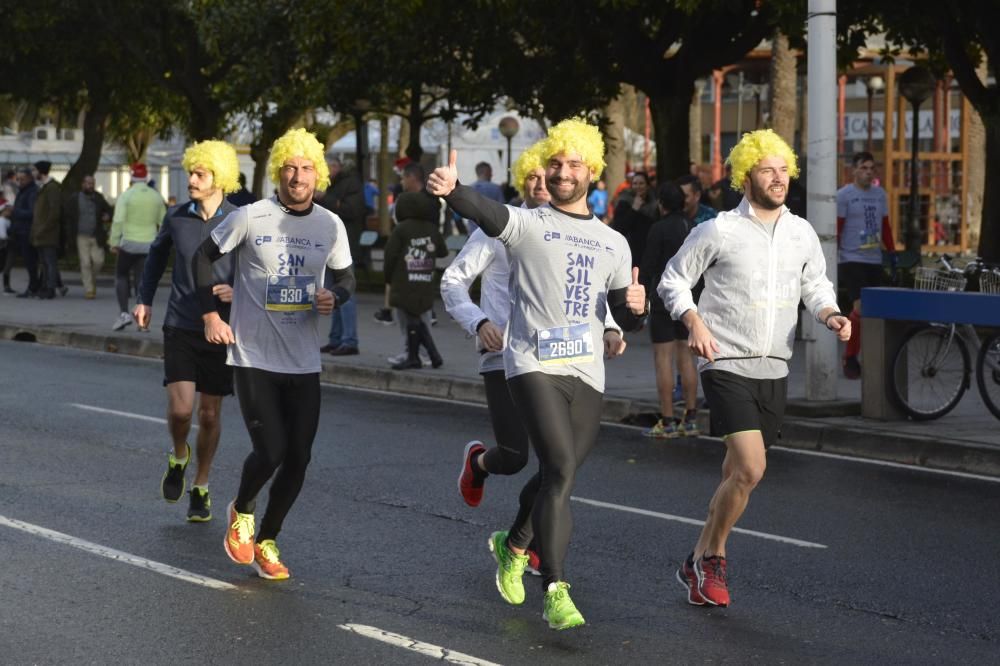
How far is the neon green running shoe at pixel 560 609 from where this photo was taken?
20.7 ft

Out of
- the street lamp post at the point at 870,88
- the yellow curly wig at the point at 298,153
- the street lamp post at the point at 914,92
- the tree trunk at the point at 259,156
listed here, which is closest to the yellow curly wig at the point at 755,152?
the yellow curly wig at the point at 298,153

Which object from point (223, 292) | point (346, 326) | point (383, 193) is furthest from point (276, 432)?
point (383, 193)

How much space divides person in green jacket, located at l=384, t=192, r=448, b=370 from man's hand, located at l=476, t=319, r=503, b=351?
9.15m

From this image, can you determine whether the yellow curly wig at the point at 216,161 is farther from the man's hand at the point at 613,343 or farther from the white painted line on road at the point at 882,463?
the white painted line on road at the point at 882,463

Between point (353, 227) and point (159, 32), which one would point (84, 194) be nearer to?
point (353, 227)

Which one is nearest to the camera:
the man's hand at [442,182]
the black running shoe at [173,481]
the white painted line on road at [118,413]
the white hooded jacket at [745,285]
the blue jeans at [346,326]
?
the man's hand at [442,182]

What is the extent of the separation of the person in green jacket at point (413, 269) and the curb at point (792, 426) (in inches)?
17.0

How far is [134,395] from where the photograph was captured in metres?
14.6

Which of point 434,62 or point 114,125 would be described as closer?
point 434,62

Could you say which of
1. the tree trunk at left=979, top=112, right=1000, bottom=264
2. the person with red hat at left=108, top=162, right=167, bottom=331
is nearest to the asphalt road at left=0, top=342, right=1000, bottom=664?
the person with red hat at left=108, top=162, right=167, bottom=331

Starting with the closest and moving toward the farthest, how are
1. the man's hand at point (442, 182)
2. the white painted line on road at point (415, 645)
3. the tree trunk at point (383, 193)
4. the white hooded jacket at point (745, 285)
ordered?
the white painted line on road at point (415, 645) < the man's hand at point (442, 182) < the white hooded jacket at point (745, 285) < the tree trunk at point (383, 193)

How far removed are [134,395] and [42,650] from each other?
8.73 metres

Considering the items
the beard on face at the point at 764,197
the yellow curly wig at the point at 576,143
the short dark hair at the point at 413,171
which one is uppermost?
the short dark hair at the point at 413,171

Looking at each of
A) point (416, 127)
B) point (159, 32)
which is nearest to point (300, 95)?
point (416, 127)
